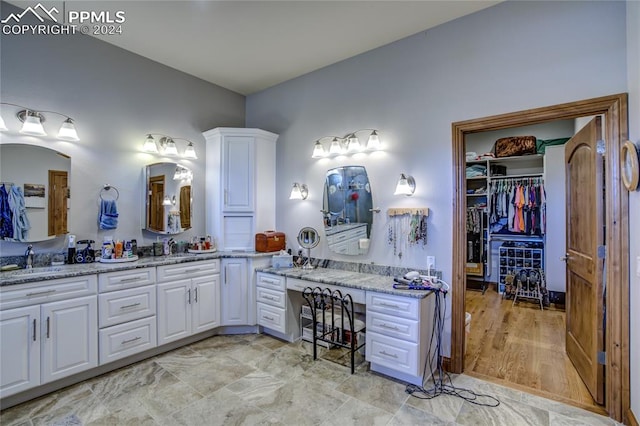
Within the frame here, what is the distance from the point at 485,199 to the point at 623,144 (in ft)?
12.6

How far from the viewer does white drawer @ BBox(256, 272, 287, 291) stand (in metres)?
3.39

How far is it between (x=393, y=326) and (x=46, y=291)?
2.67 meters

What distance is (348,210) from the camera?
3.50m

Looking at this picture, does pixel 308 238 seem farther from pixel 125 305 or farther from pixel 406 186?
pixel 125 305

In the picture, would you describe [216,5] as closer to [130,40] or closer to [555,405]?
[130,40]

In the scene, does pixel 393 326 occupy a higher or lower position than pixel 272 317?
higher

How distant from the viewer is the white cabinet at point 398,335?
8.10 feet

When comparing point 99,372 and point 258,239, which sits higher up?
point 258,239

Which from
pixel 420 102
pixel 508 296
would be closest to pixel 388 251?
pixel 420 102

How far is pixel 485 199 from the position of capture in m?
5.77

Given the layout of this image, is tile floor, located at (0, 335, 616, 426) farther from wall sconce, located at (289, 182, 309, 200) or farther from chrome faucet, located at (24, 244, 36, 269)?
wall sconce, located at (289, 182, 309, 200)

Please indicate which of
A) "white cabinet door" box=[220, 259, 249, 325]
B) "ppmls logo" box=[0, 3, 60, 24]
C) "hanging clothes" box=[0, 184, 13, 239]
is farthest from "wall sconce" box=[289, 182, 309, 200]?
"ppmls logo" box=[0, 3, 60, 24]

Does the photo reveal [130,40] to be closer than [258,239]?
Yes

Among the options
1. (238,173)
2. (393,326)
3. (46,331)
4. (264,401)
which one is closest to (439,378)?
(393,326)
